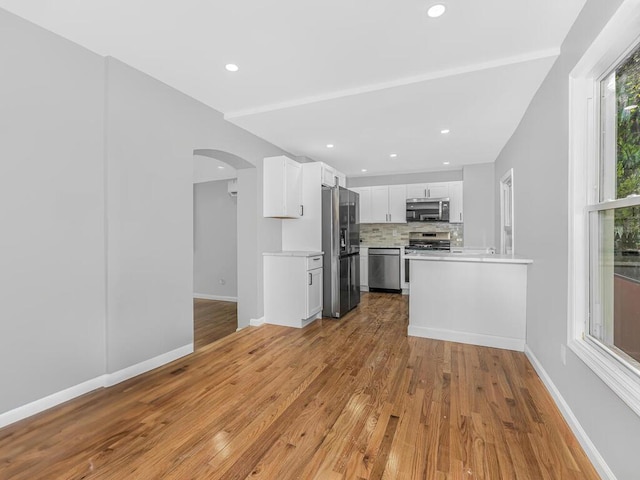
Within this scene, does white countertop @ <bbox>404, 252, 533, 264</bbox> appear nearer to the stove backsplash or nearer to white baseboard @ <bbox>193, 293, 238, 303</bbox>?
the stove backsplash

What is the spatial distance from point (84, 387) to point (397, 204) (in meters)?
5.56

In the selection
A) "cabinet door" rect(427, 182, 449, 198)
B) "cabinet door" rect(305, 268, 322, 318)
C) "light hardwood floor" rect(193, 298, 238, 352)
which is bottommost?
"light hardwood floor" rect(193, 298, 238, 352)

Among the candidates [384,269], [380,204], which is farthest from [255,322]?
[380,204]

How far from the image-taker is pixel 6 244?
1.87 m

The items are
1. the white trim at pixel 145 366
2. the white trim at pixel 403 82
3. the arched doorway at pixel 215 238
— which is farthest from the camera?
the arched doorway at pixel 215 238

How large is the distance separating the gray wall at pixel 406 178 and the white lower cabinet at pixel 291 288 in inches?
120

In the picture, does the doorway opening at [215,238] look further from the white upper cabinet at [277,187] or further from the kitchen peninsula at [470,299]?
the kitchen peninsula at [470,299]

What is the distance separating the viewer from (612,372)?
1396mm

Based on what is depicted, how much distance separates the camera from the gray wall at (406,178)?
604 cm

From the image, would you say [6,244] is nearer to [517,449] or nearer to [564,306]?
[517,449]

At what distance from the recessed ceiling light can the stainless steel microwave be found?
4.37 meters

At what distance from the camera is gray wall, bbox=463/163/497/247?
5.49m

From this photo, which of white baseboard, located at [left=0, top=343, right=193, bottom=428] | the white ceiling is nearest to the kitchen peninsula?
the white ceiling

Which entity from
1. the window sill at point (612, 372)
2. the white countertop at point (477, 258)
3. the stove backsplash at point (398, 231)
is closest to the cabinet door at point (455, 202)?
the stove backsplash at point (398, 231)
